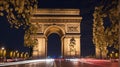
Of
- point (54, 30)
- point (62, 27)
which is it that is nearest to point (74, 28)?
point (62, 27)

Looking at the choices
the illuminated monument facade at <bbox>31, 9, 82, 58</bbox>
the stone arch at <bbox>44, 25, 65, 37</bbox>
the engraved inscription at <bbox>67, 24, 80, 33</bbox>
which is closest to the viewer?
the illuminated monument facade at <bbox>31, 9, 82, 58</bbox>

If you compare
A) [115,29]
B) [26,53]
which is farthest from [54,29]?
[115,29]

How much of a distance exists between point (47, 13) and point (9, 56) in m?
13.3

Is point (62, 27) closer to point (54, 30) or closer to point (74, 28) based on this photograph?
point (74, 28)

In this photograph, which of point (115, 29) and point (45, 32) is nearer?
point (115, 29)

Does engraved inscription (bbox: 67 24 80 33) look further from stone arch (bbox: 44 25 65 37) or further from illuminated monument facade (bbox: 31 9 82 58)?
stone arch (bbox: 44 25 65 37)

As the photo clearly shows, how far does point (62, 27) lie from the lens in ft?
302

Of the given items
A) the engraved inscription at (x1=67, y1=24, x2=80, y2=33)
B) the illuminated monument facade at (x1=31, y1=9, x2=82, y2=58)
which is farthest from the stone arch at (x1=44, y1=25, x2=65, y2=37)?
the engraved inscription at (x1=67, y1=24, x2=80, y2=33)

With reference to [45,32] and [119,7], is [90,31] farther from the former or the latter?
[119,7]

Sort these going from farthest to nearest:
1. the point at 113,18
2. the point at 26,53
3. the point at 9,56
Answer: the point at 26,53 < the point at 9,56 < the point at 113,18

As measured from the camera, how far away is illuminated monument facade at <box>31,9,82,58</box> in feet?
297

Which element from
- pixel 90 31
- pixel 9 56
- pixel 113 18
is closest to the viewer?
pixel 113 18

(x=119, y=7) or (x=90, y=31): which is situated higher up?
(x=90, y=31)

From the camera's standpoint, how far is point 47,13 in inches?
3671
